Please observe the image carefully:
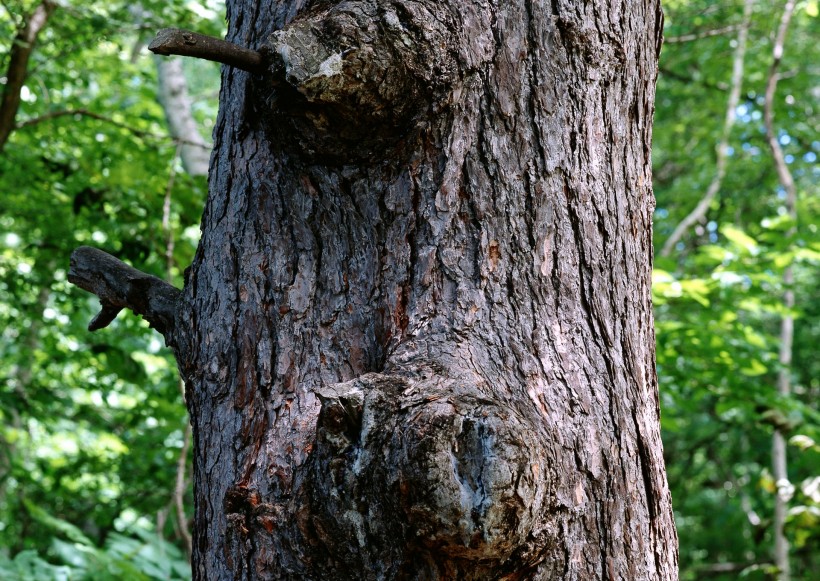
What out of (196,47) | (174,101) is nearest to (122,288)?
(196,47)

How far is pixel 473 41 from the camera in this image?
1225 mm

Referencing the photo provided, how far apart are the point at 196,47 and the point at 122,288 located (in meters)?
0.54

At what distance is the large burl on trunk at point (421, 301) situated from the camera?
3.26ft

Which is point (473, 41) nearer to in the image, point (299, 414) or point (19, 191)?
point (299, 414)

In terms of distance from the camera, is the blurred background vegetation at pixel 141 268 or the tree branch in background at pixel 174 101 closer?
the blurred background vegetation at pixel 141 268

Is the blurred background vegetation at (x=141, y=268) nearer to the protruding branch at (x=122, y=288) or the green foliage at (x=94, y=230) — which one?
the green foliage at (x=94, y=230)

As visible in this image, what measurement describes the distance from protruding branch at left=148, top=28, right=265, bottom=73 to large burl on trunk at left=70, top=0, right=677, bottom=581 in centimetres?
4

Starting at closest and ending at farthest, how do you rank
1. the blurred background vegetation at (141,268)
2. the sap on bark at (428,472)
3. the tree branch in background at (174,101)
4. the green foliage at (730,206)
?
1. the sap on bark at (428,472)
2. the blurred background vegetation at (141,268)
3. the tree branch in background at (174,101)
4. the green foliage at (730,206)

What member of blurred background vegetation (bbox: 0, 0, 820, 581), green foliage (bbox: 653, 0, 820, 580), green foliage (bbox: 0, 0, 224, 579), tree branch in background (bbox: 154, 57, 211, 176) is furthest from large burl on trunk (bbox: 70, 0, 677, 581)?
green foliage (bbox: 653, 0, 820, 580)

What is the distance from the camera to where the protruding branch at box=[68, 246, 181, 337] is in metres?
1.38

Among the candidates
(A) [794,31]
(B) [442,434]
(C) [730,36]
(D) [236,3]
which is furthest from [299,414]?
(A) [794,31]

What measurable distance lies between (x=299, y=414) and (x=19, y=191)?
167 inches

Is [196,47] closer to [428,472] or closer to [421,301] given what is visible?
[421,301]

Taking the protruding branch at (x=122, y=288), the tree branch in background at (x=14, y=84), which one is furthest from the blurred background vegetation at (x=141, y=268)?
the protruding branch at (x=122, y=288)
